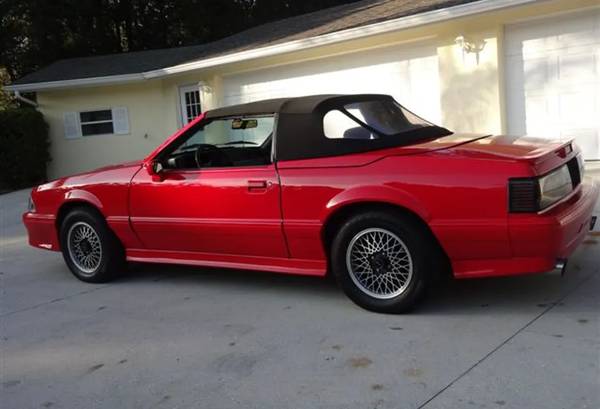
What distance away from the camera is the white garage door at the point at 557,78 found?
8.74m

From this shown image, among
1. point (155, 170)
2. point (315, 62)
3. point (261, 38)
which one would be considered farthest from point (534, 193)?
point (261, 38)

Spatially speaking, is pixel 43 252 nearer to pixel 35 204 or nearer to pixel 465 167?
pixel 35 204

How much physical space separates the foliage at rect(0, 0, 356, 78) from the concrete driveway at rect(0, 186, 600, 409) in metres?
21.6

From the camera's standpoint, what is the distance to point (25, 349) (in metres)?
4.17

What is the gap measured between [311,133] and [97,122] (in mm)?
12815

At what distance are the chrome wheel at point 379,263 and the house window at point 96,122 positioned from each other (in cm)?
1301

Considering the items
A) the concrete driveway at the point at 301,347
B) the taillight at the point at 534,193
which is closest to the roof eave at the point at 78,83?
the concrete driveway at the point at 301,347

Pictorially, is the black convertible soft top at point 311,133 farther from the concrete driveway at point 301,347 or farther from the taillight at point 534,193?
the concrete driveway at point 301,347

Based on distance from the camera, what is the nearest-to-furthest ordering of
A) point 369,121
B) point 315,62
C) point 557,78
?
1. point 369,121
2. point 557,78
3. point 315,62

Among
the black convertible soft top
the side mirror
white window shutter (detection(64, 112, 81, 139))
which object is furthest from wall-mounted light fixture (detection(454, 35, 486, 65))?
white window shutter (detection(64, 112, 81, 139))

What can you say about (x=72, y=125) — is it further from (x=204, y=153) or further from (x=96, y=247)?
(x=204, y=153)

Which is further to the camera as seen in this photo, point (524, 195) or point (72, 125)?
point (72, 125)

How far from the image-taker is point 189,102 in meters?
14.8

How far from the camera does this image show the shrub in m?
14.9
